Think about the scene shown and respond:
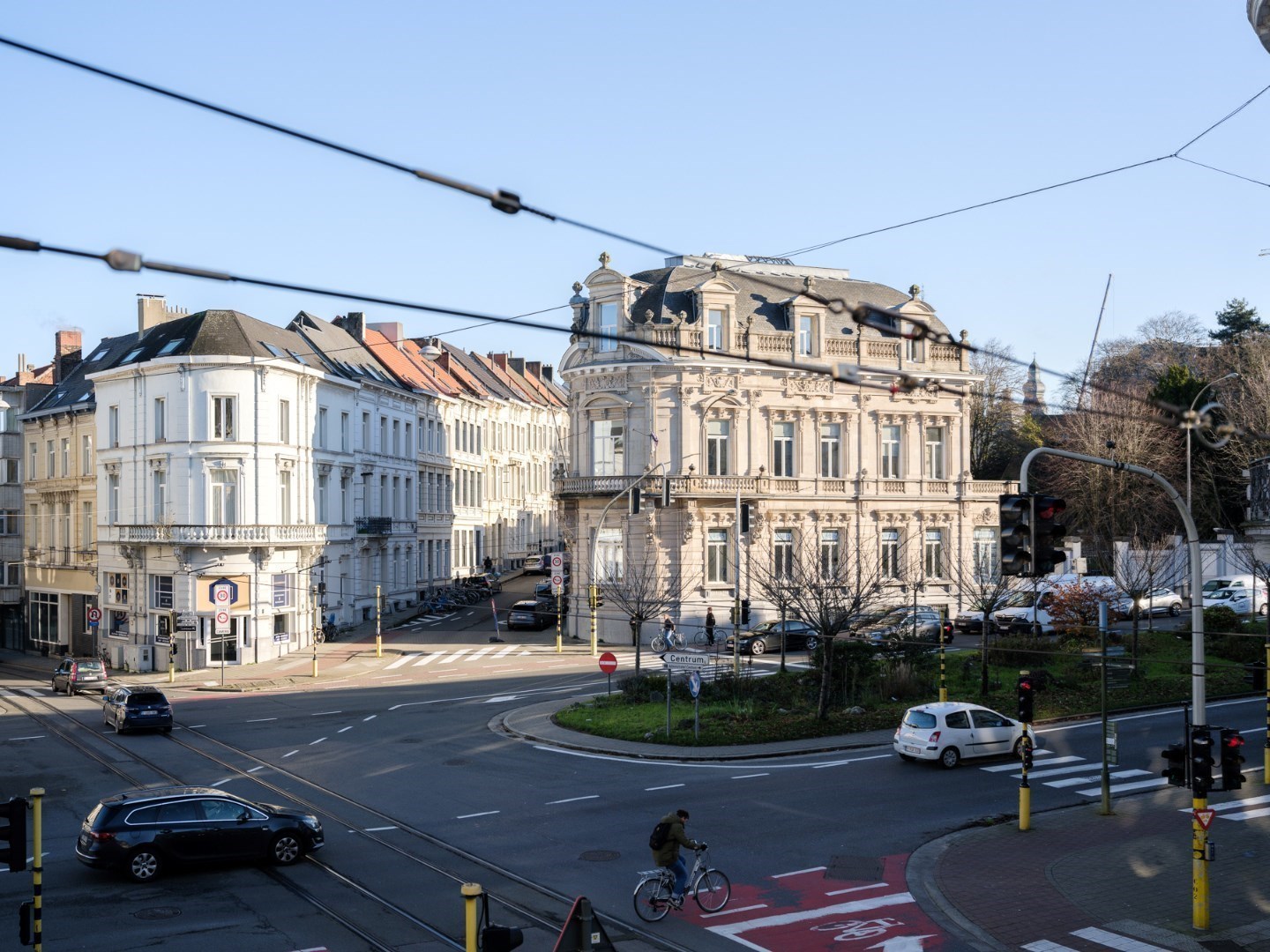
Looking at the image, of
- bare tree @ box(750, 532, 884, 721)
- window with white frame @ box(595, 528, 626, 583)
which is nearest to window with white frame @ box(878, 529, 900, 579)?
bare tree @ box(750, 532, 884, 721)

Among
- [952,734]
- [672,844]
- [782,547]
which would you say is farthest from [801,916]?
[782,547]

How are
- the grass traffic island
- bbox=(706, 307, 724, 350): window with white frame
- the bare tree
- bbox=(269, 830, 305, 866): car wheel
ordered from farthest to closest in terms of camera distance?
bbox=(706, 307, 724, 350): window with white frame < the bare tree < the grass traffic island < bbox=(269, 830, 305, 866): car wheel

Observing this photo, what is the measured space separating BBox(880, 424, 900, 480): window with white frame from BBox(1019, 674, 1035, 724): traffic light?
34.8 metres

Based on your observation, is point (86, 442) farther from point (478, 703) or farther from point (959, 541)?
point (959, 541)

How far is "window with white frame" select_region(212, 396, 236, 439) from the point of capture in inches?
1996

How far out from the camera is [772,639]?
4844 cm

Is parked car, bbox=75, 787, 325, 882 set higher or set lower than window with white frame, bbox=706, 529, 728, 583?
lower

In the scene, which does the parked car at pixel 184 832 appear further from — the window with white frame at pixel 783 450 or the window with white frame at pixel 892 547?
the window with white frame at pixel 892 547

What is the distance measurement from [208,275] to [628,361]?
4453 cm

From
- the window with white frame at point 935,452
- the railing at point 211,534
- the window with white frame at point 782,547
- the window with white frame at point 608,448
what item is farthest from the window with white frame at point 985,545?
the railing at point 211,534

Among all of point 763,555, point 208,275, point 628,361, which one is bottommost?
point 763,555

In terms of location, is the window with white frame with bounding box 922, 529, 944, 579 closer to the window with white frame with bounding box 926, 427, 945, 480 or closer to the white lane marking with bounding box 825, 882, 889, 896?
the window with white frame with bounding box 926, 427, 945, 480

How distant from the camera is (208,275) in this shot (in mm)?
8781

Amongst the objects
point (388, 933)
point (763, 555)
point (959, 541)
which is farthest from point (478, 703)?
point (959, 541)
